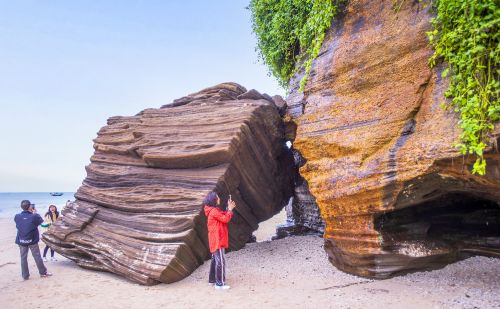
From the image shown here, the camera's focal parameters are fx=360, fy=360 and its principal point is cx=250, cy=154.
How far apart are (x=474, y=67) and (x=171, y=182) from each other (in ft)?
21.4

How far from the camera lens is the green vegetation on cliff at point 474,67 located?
16.2 feet

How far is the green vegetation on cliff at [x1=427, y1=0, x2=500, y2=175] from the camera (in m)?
4.93

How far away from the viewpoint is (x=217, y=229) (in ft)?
23.4

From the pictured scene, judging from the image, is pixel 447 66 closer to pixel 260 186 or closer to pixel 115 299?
pixel 260 186

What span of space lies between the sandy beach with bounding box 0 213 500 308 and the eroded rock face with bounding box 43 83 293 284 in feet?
1.97

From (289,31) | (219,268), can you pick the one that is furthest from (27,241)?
(289,31)

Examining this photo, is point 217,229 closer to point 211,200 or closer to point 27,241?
point 211,200

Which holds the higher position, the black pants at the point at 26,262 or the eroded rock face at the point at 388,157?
the eroded rock face at the point at 388,157

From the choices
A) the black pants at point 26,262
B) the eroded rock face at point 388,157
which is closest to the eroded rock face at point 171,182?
the black pants at point 26,262

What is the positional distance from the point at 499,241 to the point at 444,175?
86.6 inches

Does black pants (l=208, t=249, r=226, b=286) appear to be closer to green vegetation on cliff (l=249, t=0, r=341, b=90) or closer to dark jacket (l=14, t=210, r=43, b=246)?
green vegetation on cliff (l=249, t=0, r=341, b=90)

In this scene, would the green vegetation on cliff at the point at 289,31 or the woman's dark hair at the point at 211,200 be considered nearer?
the woman's dark hair at the point at 211,200

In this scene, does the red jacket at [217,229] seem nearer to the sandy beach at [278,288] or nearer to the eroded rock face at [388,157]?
the sandy beach at [278,288]

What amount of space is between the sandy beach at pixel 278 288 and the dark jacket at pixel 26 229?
0.90m
